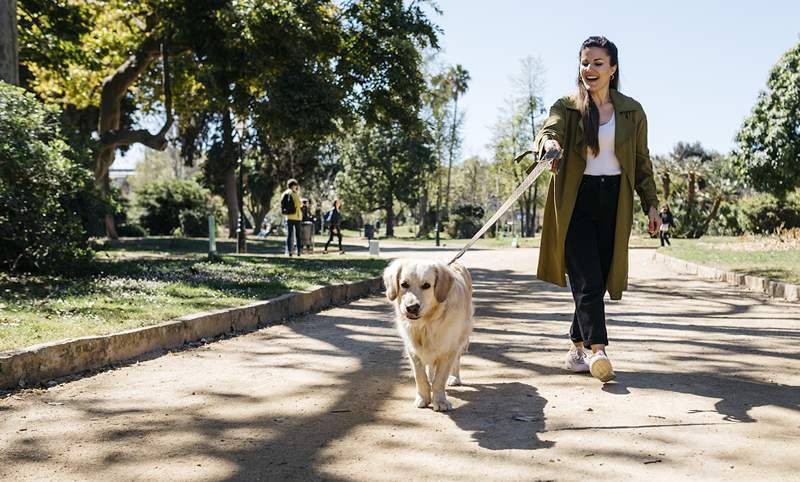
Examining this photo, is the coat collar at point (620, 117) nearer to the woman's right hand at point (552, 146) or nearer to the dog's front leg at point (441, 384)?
the woman's right hand at point (552, 146)

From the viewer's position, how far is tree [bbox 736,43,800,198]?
20625 millimetres

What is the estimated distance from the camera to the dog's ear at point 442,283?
14.5 ft

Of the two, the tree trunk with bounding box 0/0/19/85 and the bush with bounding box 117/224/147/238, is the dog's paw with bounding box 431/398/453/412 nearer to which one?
the tree trunk with bounding box 0/0/19/85

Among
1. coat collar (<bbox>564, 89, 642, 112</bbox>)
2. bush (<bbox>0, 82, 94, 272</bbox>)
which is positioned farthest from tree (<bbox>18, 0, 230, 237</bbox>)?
coat collar (<bbox>564, 89, 642, 112</bbox>)

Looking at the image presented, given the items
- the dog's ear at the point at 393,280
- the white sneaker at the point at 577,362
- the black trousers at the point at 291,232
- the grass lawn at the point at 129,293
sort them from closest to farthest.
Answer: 1. the dog's ear at the point at 393,280
2. the white sneaker at the point at 577,362
3. the grass lawn at the point at 129,293
4. the black trousers at the point at 291,232

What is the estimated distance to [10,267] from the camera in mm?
10117

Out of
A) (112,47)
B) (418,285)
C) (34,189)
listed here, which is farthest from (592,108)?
(112,47)

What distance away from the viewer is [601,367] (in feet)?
15.9

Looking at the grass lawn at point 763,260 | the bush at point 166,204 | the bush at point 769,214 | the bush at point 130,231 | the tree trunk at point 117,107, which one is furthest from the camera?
the bush at point 166,204

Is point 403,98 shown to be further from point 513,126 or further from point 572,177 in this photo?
point 513,126

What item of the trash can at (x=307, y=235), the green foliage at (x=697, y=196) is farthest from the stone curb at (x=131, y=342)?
the green foliage at (x=697, y=196)

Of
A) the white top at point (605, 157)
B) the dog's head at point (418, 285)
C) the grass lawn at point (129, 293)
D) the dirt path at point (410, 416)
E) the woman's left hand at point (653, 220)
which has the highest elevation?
the white top at point (605, 157)

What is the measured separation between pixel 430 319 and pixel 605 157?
1739mm

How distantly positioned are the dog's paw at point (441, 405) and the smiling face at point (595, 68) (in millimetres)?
2357
